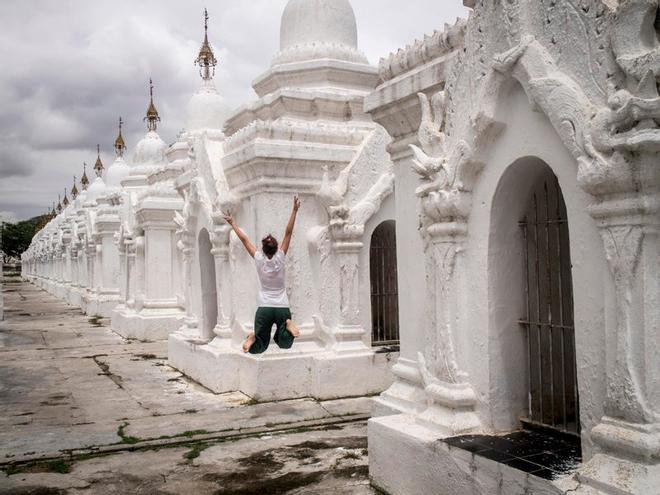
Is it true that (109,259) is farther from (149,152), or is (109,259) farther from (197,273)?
(197,273)

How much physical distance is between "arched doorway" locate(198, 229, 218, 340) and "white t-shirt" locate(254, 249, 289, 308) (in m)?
3.70

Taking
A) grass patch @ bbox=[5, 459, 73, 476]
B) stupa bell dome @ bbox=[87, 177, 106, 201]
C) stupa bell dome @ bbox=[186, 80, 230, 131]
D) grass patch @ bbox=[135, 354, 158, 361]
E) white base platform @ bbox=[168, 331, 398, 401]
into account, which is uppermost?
stupa bell dome @ bbox=[87, 177, 106, 201]

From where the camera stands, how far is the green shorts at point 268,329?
6371 mm

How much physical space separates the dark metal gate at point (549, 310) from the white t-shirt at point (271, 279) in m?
2.80

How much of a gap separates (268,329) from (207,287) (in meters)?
3.93

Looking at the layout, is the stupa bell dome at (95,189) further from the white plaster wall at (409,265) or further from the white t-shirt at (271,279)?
the white plaster wall at (409,265)

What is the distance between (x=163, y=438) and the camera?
21.1ft

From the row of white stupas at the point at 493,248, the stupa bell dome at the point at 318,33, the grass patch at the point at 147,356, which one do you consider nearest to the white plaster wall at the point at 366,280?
the row of white stupas at the point at 493,248

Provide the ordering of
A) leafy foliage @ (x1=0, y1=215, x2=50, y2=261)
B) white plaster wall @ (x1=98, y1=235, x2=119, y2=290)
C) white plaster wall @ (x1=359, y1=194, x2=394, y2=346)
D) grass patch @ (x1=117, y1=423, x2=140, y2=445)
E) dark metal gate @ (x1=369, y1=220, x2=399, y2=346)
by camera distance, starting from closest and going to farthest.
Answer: grass patch @ (x1=117, y1=423, x2=140, y2=445) → white plaster wall @ (x1=359, y1=194, x2=394, y2=346) → dark metal gate @ (x1=369, y1=220, x2=399, y2=346) → white plaster wall @ (x1=98, y1=235, x2=119, y2=290) → leafy foliage @ (x1=0, y1=215, x2=50, y2=261)

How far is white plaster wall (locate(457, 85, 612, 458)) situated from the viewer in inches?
138

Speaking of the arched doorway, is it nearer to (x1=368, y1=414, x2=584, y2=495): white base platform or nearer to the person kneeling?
the person kneeling

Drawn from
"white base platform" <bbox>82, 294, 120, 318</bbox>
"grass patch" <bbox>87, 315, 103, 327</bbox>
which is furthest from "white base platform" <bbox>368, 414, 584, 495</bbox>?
"white base platform" <bbox>82, 294, 120, 318</bbox>

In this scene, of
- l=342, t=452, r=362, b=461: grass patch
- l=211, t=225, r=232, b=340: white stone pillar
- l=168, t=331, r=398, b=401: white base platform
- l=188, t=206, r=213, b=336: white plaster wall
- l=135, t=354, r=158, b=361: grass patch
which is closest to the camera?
l=342, t=452, r=362, b=461: grass patch

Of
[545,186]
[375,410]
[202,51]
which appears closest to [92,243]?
[202,51]
